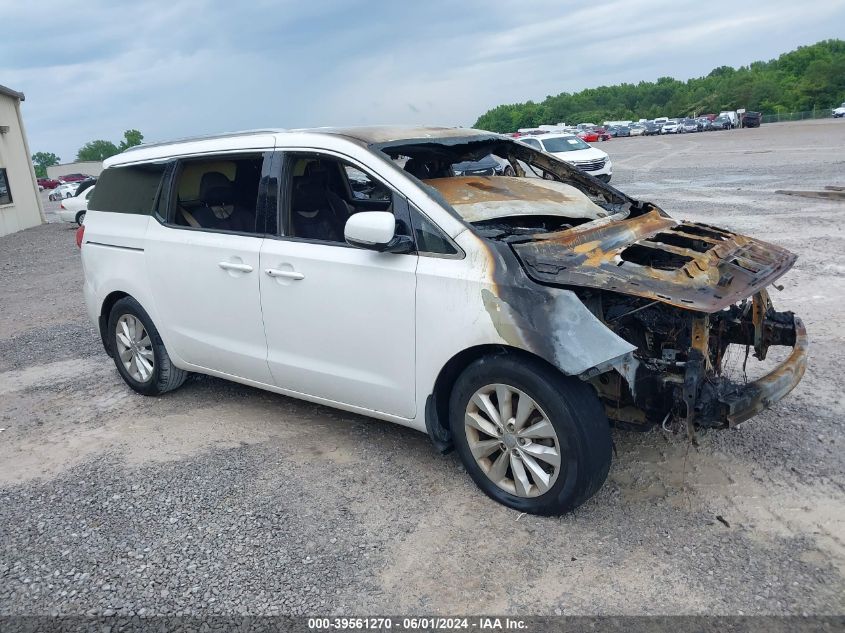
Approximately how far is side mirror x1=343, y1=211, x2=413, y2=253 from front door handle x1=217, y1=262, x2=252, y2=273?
0.91 meters

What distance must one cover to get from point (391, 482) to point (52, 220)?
26.2 m

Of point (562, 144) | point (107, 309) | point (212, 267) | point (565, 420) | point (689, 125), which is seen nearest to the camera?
point (565, 420)

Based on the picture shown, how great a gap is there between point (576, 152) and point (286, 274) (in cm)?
1794

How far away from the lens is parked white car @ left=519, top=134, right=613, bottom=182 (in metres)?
19.9

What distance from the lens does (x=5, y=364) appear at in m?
6.72

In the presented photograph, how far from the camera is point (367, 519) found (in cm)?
353

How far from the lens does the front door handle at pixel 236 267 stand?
4242 millimetres

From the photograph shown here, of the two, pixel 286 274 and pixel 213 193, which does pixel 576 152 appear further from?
pixel 286 274

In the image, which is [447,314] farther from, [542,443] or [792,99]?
[792,99]

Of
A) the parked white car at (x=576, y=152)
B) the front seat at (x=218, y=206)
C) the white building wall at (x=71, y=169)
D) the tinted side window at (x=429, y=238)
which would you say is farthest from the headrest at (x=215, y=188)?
the white building wall at (x=71, y=169)

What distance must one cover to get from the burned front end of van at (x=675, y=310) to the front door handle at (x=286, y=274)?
1.30 meters

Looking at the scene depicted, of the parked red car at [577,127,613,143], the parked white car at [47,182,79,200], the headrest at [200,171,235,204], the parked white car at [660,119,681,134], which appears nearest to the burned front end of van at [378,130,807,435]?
the headrest at [200,171,235,204]

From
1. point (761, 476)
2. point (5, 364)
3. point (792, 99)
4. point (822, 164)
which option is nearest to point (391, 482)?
point (761, 476)

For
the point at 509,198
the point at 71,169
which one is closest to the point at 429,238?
the point at 509,198
